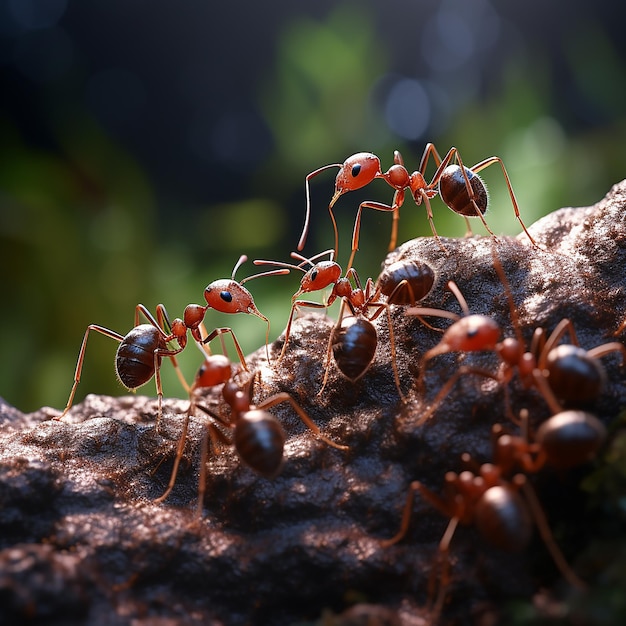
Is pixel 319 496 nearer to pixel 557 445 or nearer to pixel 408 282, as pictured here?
pixel 557 445

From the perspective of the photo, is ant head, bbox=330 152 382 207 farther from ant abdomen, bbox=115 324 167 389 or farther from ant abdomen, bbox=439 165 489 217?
ant abdomen, bbox=115 324 167 389

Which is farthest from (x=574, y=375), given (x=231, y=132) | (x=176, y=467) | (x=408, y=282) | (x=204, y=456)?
(x=231, y=132)

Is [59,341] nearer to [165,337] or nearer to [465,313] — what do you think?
[165,337]

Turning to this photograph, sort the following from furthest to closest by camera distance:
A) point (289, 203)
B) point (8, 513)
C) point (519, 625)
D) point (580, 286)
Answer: point (289, 203), point (580, 286), point (8, 513), point (519, 625)

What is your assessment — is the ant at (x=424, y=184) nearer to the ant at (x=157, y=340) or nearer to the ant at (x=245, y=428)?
the ant at (x=157, y=340)

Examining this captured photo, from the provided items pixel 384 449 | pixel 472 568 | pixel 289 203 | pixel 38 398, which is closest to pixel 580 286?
pixel 384 449

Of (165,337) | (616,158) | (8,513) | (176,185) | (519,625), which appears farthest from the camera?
(176,185)

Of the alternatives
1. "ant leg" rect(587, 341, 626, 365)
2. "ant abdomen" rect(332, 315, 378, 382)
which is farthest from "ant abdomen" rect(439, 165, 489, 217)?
"ant leg" rect(587, 341, 626, 365)
